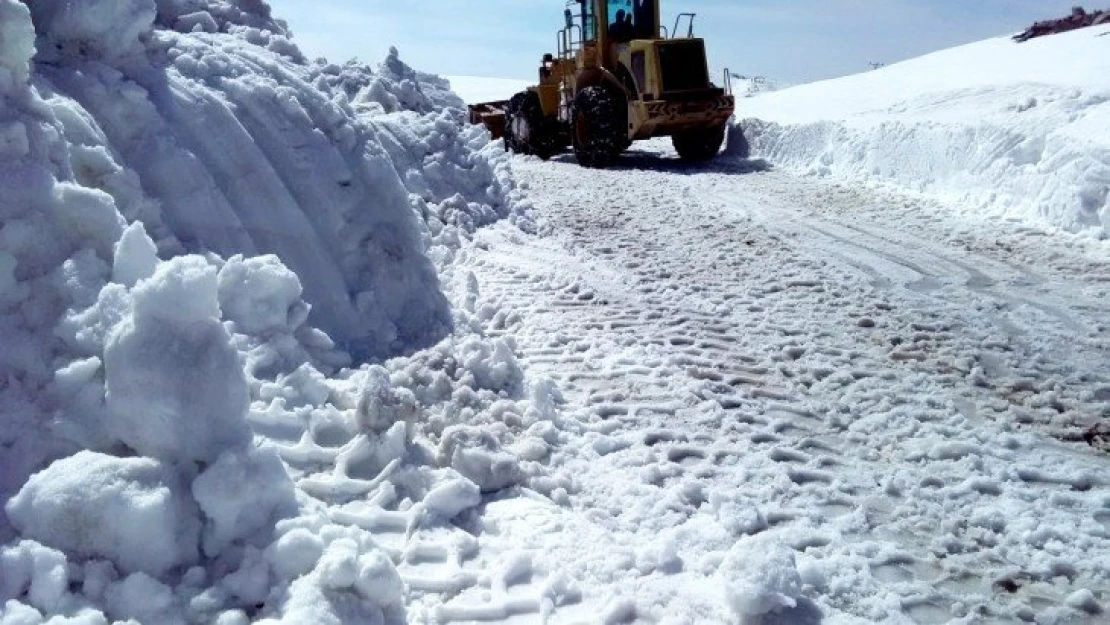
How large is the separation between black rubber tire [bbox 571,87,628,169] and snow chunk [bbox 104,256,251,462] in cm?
1198

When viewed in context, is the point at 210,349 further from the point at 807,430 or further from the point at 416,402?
the point at 807,430

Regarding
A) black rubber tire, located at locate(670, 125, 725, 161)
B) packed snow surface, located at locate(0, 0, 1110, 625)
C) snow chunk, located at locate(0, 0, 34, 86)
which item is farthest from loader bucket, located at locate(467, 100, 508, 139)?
snow chunk, located at locate(0, 0, 34, 86)

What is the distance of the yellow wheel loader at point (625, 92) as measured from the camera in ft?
45.5

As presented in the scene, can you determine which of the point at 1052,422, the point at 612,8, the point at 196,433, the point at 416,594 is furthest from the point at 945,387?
the point at 612,8

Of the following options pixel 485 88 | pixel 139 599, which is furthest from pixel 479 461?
pixel 485 88

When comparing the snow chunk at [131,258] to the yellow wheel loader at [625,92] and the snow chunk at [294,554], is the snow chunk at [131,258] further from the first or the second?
the yellow wheel loader at [625,92]

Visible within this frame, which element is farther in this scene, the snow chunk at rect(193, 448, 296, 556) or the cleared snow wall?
the cleared snow wall

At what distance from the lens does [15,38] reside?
325 centimetres

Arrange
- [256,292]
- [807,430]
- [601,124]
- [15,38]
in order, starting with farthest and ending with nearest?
[601,124], [807,430], [256,292], [15,38]

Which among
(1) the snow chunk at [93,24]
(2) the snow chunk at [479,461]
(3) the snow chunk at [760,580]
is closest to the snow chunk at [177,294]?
(2) the snow chunk at [479,461]

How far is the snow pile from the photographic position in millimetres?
2457

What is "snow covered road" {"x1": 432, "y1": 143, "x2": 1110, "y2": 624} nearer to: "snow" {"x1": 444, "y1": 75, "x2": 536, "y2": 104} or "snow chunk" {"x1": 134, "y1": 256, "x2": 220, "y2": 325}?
"snow chunk" {"x1": 134, "y1": 256, "x2": 220, "y2": 325}

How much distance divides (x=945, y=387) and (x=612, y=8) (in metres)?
12.1

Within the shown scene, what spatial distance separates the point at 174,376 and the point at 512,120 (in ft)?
49.9
